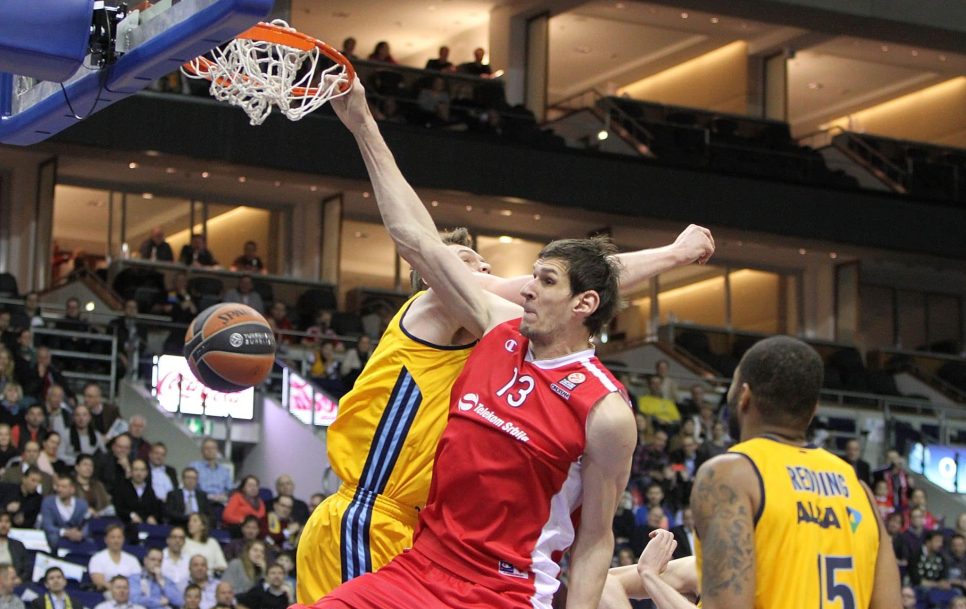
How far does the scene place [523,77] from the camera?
28.0 metres

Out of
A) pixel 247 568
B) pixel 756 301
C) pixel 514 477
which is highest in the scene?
pixel 756 301

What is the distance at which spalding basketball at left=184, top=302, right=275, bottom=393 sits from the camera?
278 inches

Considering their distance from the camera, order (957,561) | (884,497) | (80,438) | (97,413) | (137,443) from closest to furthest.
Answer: (137,443) → (80,438) → (97,413) → (957,561) → (884,497)

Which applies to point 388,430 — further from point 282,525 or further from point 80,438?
point 80,438

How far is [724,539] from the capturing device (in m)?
4.67

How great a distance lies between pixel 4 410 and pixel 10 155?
9818mm

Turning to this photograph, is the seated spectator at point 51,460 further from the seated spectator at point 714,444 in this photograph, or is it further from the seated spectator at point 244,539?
Result: the seated spectator at point 714,444

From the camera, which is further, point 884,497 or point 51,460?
point 884,497

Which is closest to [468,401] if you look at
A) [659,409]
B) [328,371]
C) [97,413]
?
[97,413]

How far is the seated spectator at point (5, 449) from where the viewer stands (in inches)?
577

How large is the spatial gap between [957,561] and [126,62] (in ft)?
49.1

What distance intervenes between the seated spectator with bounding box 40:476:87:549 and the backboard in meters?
8.22

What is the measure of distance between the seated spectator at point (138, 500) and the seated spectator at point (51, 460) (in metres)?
0.55

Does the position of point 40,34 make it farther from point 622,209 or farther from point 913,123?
point 913,123
